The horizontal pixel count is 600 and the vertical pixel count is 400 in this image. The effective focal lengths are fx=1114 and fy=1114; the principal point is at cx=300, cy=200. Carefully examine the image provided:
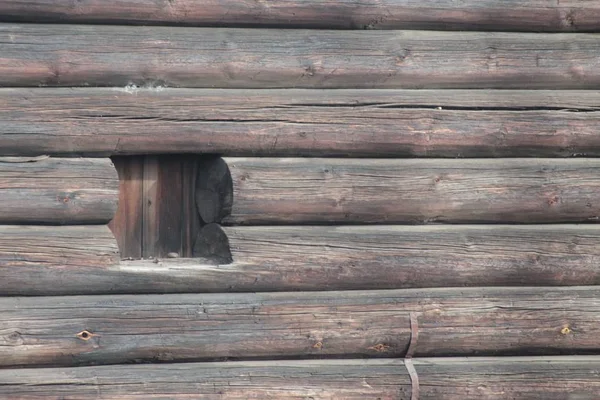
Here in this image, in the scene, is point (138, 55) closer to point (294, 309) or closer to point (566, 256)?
point (294, 309)

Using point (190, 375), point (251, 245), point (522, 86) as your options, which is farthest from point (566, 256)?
point (190, 375)

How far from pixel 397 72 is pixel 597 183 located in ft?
3.56

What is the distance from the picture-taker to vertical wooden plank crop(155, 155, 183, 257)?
200 inches

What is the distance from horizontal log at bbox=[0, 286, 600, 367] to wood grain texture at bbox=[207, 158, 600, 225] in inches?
13.6

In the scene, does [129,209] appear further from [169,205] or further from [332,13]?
[332,13]

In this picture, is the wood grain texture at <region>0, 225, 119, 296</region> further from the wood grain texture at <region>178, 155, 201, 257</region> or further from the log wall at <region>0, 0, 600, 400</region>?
the wood grain texture at <region>178, 155, 201, 257</region>

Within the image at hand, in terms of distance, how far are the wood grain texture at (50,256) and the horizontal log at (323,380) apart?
1.04ft

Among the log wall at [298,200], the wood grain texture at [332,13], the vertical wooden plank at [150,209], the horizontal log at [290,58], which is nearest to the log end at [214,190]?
the log wall at [298,200]

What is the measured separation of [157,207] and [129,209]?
13 centimetres

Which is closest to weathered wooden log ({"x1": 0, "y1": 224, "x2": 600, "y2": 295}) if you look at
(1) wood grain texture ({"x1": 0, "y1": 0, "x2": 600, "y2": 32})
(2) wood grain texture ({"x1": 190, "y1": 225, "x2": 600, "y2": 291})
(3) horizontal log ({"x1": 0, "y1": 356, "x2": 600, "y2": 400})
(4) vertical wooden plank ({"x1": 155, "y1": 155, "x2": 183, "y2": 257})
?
(2) wood grain texture ({"x1": 190, "y1": 225, "x2": 600, "y2": 291})

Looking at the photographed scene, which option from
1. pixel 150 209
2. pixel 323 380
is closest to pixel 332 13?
pixel 150 209

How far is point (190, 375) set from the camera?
479cm

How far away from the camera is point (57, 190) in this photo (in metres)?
4.77

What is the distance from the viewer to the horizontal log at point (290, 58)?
4.85m
